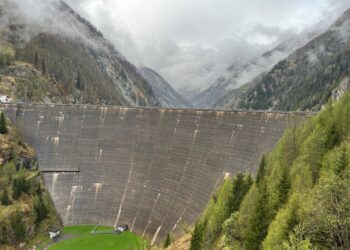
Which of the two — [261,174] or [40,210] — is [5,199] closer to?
[40,210]

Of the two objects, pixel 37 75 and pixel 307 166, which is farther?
pixel 37 75

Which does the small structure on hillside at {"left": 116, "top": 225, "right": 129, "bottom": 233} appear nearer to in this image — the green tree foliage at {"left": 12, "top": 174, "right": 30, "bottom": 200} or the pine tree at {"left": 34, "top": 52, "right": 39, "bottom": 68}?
the green tree foliage at {"left": 12, "top": 174, "right": 30, "bottom": 200}

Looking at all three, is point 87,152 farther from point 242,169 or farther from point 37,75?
point 37,75

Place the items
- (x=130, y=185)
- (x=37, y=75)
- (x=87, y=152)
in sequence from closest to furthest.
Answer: (x=130, y=185) → (x=87, y=152) → (x=37, y=75)

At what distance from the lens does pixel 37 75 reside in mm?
152500

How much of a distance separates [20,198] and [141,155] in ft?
75.8

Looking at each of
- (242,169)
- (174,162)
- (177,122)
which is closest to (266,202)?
(242,169)

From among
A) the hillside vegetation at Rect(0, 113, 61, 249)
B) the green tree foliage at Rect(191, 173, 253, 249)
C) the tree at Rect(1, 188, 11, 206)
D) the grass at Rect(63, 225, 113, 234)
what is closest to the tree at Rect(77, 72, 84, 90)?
the hillside vegetation at Rect(0, 113, 61, 249)

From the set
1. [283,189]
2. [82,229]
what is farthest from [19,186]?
[283,189]

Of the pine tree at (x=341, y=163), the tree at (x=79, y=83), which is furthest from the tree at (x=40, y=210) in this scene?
the tree at (x=79, y=83)

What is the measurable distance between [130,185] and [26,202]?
1843cm

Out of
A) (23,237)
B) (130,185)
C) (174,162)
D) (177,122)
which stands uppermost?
(177,122)

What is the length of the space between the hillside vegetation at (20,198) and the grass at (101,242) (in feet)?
15.2

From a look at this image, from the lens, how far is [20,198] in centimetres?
7269
